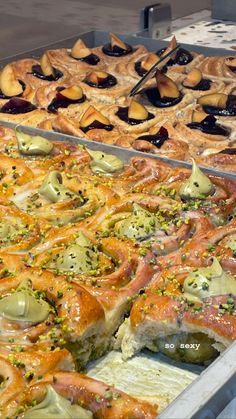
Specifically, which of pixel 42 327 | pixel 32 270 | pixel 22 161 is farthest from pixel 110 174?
pixel 42 327

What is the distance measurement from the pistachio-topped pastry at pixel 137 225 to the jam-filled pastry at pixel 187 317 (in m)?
0.38

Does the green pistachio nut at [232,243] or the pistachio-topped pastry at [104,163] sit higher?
the green pistachio nut at [232,243]

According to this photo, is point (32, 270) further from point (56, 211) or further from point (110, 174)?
point (110, 174)

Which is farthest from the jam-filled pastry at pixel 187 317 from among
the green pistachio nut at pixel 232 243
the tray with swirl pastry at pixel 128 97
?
the tray with swirl pastry at pixel 128 97

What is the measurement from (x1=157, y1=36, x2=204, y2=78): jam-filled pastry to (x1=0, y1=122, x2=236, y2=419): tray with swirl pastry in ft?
7.37

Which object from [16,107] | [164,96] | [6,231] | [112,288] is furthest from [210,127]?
[112,288]

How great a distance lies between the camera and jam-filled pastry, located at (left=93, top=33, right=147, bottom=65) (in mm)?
6215

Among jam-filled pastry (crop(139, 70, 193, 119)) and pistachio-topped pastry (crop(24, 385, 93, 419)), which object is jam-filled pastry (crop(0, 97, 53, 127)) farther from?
pistachio-topped pastry (crop(24, 385, 93, 419))

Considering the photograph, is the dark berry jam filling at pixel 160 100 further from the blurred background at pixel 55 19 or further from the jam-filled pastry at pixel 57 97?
the blurred background at pixel 55 19

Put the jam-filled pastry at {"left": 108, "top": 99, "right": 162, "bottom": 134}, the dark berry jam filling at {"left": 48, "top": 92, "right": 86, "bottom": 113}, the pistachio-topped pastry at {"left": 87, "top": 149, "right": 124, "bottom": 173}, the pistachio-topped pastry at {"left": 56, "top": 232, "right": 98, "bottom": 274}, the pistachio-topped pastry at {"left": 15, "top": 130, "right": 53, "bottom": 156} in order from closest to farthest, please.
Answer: the pistachio-topped pastry at {"left": 56, "top": 232, "right": 98, "bottom": 274}
the pistachio-topped pastry at {"left": 87, "top": 149, "right": 124, "bottom": 173}
the pistachio-topped pastry at {"left": 15, "top": 130, "right": 53, "bottom": 156}
the jam-filled pastry at {"left": 108, "top": 99, "right": 162, "bottom": 134}
the dark berry jam filling at {"left": 48, "top": 92, "right": 86, "bottom": 113}

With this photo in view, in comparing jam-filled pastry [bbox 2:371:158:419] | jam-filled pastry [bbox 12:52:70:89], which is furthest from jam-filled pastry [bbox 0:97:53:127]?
jam-filled pastry [bbox 2:371:158:419]

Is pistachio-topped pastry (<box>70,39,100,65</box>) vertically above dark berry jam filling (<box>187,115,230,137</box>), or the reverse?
dark berry jam filling (<box>187,115,230,137</box>)

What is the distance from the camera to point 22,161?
401 centimetres

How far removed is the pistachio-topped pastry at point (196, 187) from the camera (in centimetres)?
364
